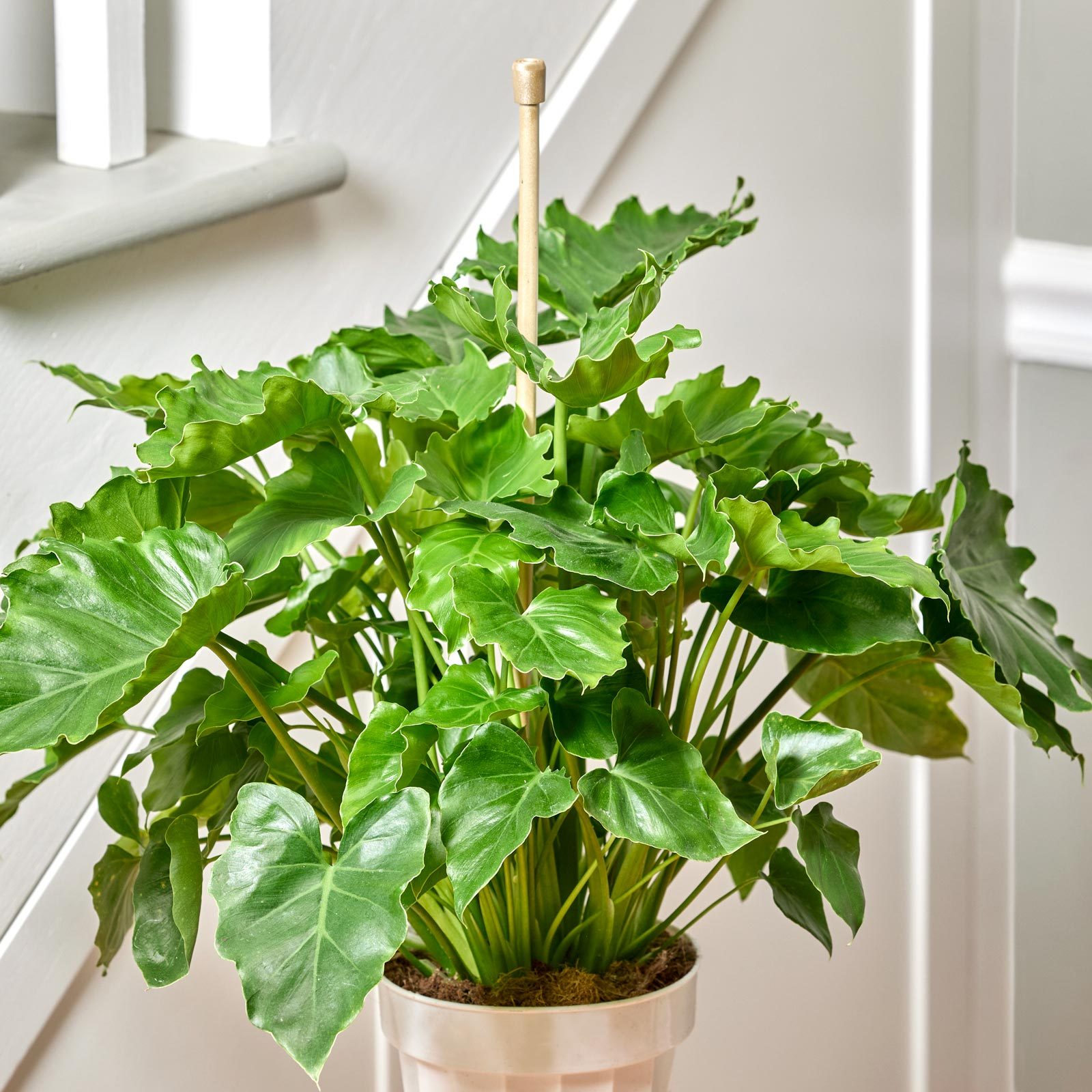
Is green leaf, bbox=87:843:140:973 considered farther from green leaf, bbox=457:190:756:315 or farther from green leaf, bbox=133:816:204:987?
green leaf, bbox=457:190:756:315

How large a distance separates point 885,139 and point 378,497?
0.96m

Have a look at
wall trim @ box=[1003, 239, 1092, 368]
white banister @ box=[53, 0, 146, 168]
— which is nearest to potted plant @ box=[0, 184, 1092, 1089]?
white banister @ box=[53, 0, 146, 168]

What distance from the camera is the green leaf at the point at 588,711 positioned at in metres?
0.67

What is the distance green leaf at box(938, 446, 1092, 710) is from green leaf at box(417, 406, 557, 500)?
0.73ft

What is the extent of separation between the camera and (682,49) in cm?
131

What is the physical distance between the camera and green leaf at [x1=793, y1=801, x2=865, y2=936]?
2.28 ft

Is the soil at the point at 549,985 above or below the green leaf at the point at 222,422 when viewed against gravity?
below

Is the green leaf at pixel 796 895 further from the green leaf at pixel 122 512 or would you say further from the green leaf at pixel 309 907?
the green leaf at pixel 122 512

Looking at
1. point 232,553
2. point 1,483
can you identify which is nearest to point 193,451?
point 232,553

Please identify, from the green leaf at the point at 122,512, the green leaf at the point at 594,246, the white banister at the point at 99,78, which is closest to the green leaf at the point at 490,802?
the green leaf at the point at 122,512

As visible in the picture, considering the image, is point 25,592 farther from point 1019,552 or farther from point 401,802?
point 1019,552

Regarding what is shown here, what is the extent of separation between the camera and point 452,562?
2.21ft

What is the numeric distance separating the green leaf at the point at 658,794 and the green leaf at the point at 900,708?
0.92 feet

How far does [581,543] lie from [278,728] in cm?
19
